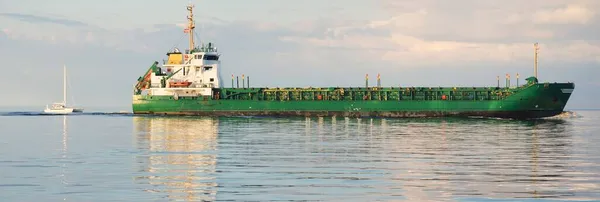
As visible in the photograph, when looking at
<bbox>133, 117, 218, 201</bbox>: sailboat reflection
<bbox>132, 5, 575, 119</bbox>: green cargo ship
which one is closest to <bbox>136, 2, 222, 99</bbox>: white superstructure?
<bbox>132, 5, 575, 119</bbox>: green cargo ship

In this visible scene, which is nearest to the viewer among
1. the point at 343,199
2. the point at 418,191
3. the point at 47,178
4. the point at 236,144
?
the point at 343,199

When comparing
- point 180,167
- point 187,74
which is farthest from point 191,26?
point 180,167

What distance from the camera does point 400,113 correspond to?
91438 millimetres

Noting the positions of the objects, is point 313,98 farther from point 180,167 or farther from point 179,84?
point 180,167

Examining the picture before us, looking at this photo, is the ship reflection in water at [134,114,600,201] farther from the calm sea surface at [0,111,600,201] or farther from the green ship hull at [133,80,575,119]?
the green ship hull at [133,80,575,119]

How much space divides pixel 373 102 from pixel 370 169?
6575 cm

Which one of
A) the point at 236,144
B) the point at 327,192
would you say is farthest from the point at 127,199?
the point at 236,144

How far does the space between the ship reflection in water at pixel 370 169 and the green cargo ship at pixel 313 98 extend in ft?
141

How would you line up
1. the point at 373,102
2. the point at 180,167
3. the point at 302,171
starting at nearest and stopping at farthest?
the point at 302,171 → the point at 180,167 → the point at 373,102

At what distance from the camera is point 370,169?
2750 cm

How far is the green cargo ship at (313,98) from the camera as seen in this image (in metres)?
86.0

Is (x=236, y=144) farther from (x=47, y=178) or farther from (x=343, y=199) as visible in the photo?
(x=343, y=199)

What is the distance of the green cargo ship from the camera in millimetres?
86000

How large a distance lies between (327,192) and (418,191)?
2.36 meters
